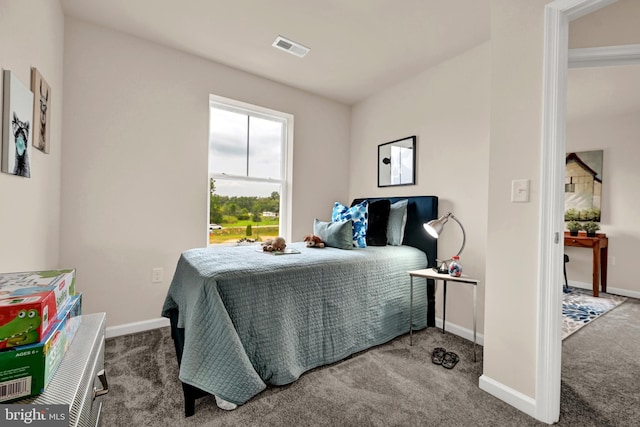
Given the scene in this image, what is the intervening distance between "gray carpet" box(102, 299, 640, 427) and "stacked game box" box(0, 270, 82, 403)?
1.05 metres

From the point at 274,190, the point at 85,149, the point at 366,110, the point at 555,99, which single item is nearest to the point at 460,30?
the point at 555,99

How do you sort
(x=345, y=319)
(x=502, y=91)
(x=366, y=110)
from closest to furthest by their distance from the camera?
1. (x=502, y=91)
2. (x=345, y=319)
3. (x=366, y=110)

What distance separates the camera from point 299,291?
183 centimetres

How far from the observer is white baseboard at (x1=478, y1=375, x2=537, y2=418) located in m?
1.54

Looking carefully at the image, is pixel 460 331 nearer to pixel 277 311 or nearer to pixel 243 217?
pixel 277 311

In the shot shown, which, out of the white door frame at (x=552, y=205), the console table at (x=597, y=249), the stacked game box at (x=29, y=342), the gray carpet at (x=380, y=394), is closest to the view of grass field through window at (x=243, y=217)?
the gray carpet at (x=380, y=394)

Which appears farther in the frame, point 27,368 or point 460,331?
point 460,331

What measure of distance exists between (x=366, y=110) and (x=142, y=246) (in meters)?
2.88

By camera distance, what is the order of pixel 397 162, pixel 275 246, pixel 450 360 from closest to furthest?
pixel 450 360, pixel 275 246, pixel 397 162

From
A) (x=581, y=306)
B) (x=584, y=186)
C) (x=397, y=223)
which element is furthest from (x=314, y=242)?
(x=584, y=186)

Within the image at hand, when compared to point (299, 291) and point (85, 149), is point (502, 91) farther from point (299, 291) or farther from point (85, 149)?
point (85, 149)

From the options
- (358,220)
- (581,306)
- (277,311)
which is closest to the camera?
(277,311)

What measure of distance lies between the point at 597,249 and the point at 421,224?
2.86m

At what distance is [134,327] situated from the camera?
2.49 metres
